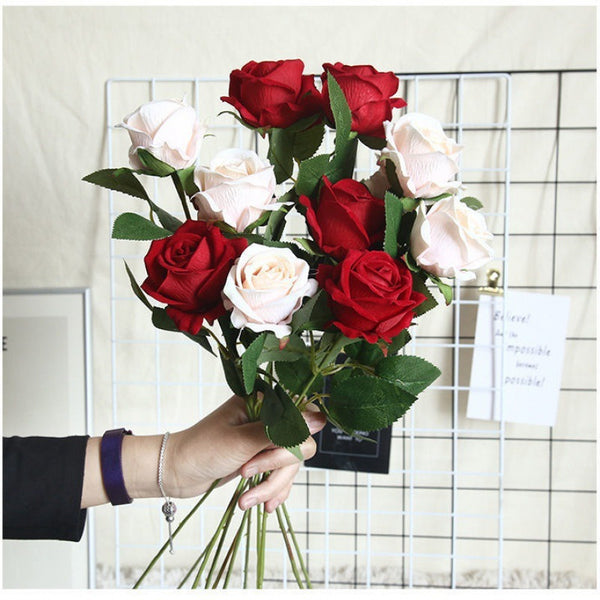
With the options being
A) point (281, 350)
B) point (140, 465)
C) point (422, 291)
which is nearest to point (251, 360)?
point (281, 350)

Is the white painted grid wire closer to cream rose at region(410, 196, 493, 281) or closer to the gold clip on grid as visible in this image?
the gold clip on grid

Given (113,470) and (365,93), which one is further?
(113,470)

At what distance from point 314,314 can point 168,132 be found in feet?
0.63

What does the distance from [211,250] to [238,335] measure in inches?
3.9

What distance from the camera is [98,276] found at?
1.12 meters

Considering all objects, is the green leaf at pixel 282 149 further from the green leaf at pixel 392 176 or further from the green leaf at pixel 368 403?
the green leaf at pixel 368 403

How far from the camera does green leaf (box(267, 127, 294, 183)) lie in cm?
57

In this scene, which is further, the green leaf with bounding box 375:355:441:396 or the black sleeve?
the black sleeve

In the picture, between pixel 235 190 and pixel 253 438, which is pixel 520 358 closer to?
pixel 253 438

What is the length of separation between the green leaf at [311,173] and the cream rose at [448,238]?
0.31 ft

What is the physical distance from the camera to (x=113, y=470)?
0.73 meters

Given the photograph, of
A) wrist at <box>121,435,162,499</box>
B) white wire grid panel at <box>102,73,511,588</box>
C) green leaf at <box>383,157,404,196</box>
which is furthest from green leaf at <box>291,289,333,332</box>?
white wire grid panel at <box>102,73,511,588</box>

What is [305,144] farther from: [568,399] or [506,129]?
[568,399]

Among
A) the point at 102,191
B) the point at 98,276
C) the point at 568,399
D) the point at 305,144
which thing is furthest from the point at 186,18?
the point at 568,399
